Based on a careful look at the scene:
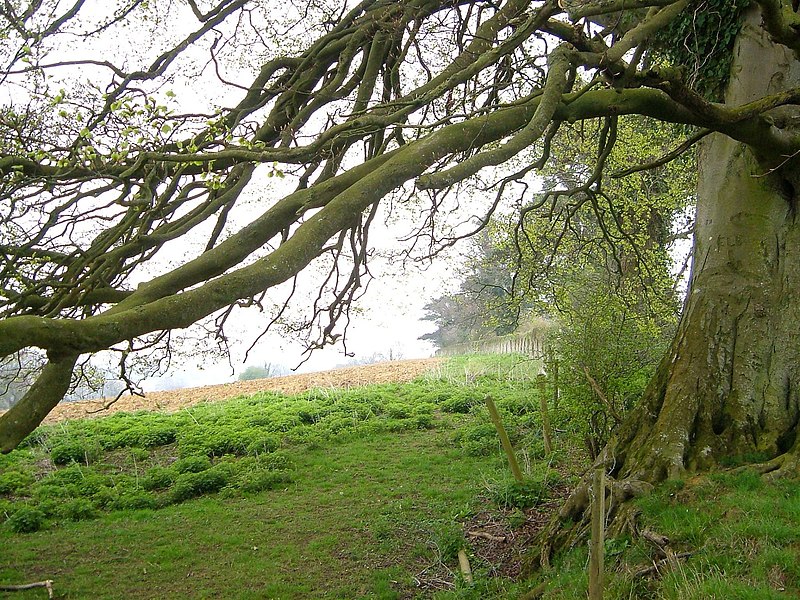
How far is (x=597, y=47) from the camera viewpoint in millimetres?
4719

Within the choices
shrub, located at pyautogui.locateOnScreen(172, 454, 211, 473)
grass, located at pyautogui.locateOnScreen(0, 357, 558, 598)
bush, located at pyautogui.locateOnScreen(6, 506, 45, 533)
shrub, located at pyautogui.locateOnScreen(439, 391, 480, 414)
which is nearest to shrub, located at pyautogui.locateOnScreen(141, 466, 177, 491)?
grass, located at pyautogui.locateOnScreen(0, 357, 558, 598)

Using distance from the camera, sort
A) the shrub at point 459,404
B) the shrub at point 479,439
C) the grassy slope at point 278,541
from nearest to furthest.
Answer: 1. the grassy slope at point 278,541
2. the shrub at point 479,439
3. the shrub at point 459,404

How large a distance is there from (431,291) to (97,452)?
1022 centimetres

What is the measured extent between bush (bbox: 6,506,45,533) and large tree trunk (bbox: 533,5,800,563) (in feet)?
21.7

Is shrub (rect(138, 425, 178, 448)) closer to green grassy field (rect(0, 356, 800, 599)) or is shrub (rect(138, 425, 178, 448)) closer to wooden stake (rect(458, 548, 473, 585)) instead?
green grassy field (rect(0, 356, 800, 599))

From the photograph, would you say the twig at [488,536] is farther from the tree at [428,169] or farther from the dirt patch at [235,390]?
the dirt patch at [235,390]

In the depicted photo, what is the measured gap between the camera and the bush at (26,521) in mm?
8195

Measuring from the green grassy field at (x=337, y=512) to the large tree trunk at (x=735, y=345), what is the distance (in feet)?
1.47

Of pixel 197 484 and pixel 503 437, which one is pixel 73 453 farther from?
pixel 503 437

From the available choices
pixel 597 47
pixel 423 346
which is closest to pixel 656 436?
pixel 597 47

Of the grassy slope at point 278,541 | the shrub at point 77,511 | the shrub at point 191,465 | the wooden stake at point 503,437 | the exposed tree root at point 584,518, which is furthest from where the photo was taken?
the shrub at point 191,465

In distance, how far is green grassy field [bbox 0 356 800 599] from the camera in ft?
15.0

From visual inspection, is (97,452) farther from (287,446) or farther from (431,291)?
(431,291)

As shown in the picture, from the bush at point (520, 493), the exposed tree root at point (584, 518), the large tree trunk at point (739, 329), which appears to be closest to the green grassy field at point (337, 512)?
the bush at point (520, 493)
